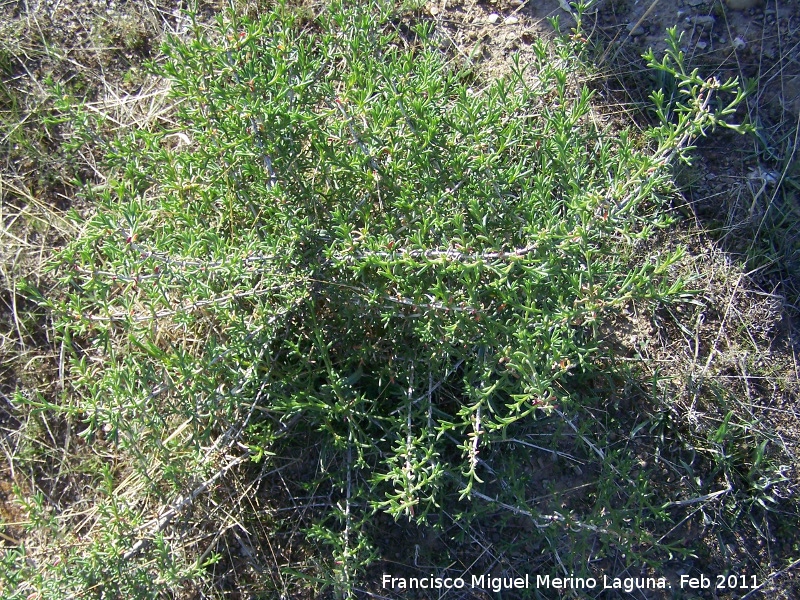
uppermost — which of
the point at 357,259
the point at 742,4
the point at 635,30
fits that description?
the point at 742,4

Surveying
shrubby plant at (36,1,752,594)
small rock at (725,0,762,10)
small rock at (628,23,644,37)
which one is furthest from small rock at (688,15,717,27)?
shrubby plant at (36,1,752,594)

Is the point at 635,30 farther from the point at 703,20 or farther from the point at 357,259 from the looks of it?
the point at 357,259

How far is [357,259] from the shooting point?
2.35 metres

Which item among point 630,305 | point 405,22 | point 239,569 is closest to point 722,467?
point 630,305

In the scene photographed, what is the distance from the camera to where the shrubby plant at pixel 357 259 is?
89.0 inches

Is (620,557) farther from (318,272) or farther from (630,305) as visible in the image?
(318,272)

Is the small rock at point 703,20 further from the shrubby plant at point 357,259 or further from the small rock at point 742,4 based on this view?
the shrubby plant at point 357,259

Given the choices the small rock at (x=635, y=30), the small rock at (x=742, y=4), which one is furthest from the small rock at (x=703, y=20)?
the small rock at (x=635, y=30)

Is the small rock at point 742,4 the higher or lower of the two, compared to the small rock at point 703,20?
higher

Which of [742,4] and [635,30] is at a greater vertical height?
[742,4]

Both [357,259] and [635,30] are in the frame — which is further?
[635,30]

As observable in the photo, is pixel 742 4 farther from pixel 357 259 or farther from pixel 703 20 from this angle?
pixel 357 259

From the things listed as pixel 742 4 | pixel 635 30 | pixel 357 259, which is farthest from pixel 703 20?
pixel 357 259

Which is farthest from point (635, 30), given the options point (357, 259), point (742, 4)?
point (357, 259)
